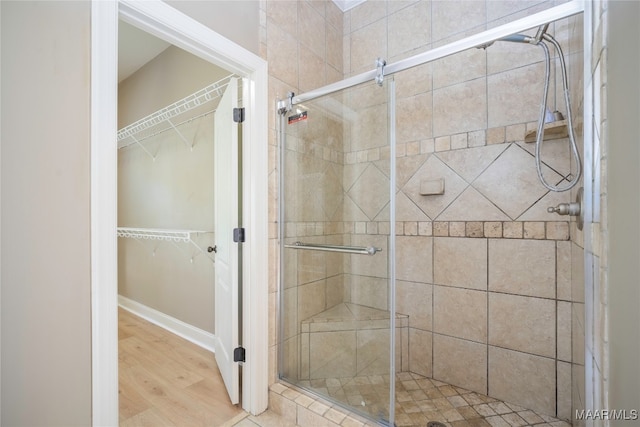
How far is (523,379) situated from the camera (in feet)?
5.32

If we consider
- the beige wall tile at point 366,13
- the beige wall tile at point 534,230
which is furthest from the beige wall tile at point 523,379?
the beige wall tile at point 366,13

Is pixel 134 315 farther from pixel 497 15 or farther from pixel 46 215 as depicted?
pixel 497 15

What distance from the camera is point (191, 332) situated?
2553 mm

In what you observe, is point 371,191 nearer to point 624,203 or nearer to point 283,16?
point 624,203

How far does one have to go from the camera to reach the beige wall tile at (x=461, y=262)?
69.9 inches

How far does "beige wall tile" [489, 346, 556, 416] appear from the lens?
1.55 metres

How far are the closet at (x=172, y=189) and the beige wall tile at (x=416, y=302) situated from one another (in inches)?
49.1

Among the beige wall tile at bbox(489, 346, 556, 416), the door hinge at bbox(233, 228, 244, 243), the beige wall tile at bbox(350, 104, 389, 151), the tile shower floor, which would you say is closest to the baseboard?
the door hinge at bbox(233, 228, 244, 243)

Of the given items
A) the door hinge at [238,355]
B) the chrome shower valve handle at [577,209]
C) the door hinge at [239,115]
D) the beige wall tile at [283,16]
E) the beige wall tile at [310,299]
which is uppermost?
the beige wall tile at [283,16]

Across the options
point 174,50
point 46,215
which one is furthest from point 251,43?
point 174,50

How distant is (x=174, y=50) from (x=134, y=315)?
2841 millimetres

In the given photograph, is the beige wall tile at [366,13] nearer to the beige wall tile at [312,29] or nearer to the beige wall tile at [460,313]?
the beige wall tile at [312,29]

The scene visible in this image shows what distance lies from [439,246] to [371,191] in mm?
772

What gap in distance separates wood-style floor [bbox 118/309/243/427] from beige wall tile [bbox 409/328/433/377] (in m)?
1.20
